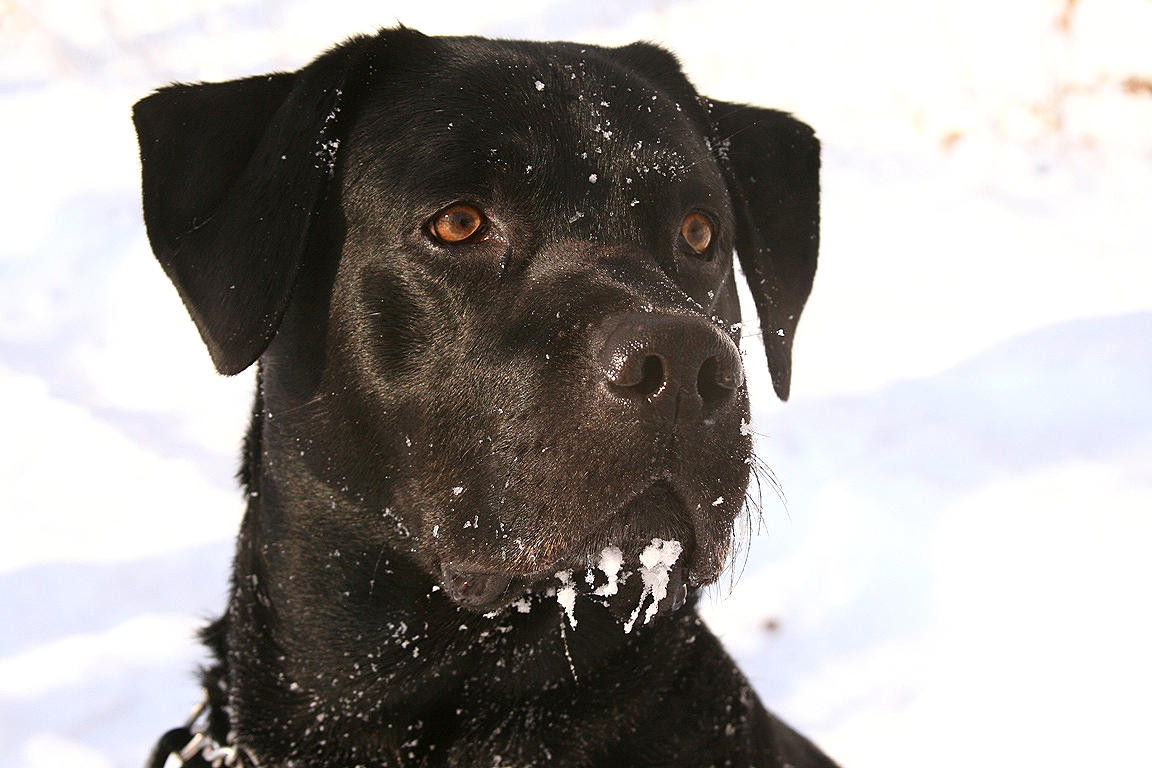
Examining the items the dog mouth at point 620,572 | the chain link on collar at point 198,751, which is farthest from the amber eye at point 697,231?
the chain link on collar at point 198,751

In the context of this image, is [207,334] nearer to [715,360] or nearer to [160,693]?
[715,360]

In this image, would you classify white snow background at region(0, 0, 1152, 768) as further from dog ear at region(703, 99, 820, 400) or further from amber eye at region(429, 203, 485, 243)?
amber eye at region(429, 203, 485, 243)

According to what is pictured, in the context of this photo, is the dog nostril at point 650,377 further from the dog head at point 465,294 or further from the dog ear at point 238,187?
the dog ear at point 238,187

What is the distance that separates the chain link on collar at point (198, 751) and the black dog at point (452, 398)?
0.02 m

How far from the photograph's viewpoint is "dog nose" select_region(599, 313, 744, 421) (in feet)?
6.35

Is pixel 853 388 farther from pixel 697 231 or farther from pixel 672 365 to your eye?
pixel 672 365

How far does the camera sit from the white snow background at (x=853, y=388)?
423cm

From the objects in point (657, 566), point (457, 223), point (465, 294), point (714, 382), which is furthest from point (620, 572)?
point (457, 223)

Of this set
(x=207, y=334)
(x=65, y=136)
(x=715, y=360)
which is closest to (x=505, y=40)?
(x=207, y=334)

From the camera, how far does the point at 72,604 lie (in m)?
4.46

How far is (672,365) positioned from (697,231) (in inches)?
30.4

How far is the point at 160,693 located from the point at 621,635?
7.11ft

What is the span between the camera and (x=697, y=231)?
8.64 ft

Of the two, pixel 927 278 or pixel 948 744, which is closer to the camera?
pixel 948 744
